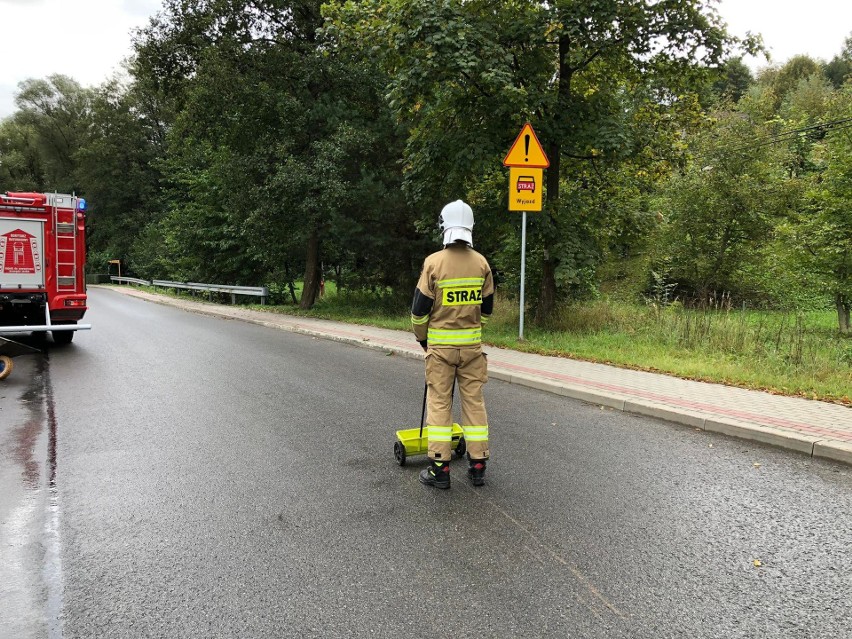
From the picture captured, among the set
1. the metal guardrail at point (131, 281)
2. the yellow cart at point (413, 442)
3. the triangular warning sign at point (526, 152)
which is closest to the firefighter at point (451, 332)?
the yellow cart at point (413, 442)

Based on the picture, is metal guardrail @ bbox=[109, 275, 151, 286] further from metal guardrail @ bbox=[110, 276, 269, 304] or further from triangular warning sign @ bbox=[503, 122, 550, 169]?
triangular warning sign @ bbox=[503, 122, 550, 169]

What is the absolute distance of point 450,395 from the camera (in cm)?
452

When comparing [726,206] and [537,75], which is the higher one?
[537,75]

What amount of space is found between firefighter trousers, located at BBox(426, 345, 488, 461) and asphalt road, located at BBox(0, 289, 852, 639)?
39 cm

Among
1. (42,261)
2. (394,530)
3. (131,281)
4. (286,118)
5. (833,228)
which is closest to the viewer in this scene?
(394,530)

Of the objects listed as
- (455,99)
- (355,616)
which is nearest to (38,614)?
(355,616)

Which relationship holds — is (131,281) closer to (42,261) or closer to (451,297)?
(42,261)

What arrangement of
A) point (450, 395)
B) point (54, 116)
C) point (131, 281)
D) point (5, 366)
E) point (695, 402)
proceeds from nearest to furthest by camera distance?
point (450, 395), point (695, 402), point (5, 366), point (131, 281), point (54, 116)

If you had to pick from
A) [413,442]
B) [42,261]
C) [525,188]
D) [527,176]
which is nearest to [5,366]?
[42,261]

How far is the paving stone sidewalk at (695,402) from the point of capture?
5480 millimetres

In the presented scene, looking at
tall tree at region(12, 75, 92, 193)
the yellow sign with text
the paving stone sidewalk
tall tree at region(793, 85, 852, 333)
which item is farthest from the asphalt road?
tall tree at region(12, 75, 92, 193)

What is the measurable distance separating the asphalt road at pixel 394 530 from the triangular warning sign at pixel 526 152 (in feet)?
17.4

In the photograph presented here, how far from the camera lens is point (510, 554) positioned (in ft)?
11.1

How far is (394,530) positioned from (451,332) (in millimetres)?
1538
